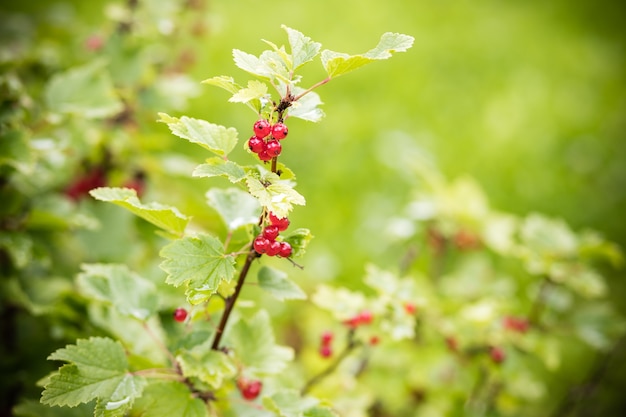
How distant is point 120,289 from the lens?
161 cm

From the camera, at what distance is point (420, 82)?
17.6ft

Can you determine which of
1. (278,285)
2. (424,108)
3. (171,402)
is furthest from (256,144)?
(424,108)

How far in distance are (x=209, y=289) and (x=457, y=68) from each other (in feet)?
16.7

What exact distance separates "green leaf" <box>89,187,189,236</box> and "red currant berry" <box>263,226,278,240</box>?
0.76 ft

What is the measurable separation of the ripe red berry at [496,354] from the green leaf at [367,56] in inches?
57.0

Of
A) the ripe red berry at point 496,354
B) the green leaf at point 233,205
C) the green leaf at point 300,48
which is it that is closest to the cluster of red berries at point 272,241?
the green leaf at point 233,205

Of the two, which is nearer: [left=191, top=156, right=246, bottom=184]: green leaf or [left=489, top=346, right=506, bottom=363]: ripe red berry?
[left=191, top=156, right=246, bottom=184]: green leaf

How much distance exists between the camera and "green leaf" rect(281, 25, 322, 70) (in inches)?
48.1

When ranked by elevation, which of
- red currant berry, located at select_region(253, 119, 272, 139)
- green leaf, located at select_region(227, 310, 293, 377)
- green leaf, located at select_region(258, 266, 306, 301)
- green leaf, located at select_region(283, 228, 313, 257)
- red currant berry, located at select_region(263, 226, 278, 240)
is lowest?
green leaf, located at select_region(227, 310, 293, 377)

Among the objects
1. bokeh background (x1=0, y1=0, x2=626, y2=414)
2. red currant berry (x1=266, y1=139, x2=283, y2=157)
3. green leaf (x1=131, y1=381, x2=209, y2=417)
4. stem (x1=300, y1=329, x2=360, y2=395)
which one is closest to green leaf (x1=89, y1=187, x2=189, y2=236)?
red currant berry (x1=266, y1=139, x2=283, y2=157)

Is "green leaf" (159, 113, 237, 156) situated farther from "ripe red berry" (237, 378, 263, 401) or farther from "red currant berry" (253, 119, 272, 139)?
"ripe red berry" (237, 378, 263, 401)

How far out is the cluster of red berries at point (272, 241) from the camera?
1258 mm

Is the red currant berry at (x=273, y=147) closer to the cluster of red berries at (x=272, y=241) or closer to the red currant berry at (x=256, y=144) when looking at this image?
the red currant berry at (x=256, y=144)

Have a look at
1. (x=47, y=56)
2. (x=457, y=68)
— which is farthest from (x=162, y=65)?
(x=457, y=68)
